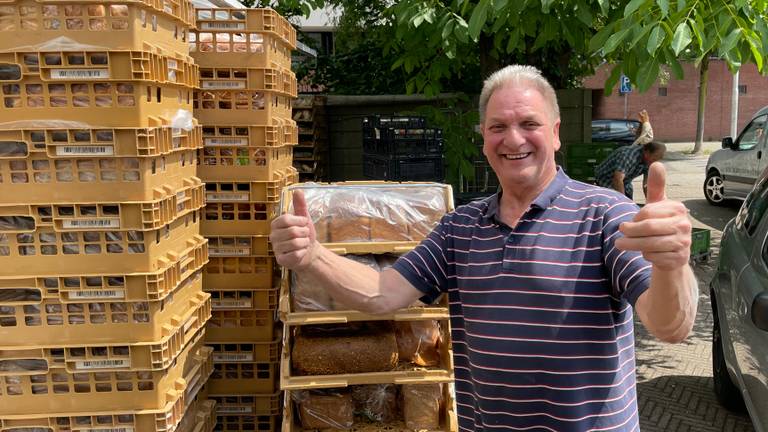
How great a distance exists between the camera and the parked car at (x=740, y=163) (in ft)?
37.1

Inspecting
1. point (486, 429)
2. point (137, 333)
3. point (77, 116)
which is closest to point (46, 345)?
point (137, 333)

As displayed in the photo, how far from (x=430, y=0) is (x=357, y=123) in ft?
15.8

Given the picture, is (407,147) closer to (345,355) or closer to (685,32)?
(345,355)

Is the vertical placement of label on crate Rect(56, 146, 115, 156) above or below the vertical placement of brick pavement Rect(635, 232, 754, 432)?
above

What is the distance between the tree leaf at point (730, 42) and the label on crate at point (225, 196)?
9.18 ft

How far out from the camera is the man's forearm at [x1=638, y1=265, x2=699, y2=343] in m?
1.66

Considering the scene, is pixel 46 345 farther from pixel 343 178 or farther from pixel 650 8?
pixel 343 178

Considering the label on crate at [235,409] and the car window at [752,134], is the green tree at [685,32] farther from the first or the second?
the car window at [752,134]

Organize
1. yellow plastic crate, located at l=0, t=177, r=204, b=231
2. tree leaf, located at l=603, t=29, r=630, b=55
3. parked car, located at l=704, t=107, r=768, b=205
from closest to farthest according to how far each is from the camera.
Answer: yellow plastic crate, located at l=0, t=177, r=204, b=231
tree leaf, located at l=603, t=29, r=630, b=55
parked car, located at l=704, t=107, r=768, b=205

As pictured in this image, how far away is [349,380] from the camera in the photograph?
3.32 meters

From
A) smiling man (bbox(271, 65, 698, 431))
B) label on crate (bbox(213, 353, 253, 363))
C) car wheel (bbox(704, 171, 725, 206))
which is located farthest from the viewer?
car wheel (bbox(704, 171, 725, 206))

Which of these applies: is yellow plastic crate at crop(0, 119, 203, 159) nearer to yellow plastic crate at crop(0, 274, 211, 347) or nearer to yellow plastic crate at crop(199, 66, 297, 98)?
yellow plastic crate at crop(0, 274, 211, 347)

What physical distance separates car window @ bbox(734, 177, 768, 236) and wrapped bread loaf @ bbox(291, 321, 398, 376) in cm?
244

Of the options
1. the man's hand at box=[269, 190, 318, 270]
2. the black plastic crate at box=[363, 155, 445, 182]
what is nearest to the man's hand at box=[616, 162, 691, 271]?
the man's hand at box=[269, 190, 318, 270]
